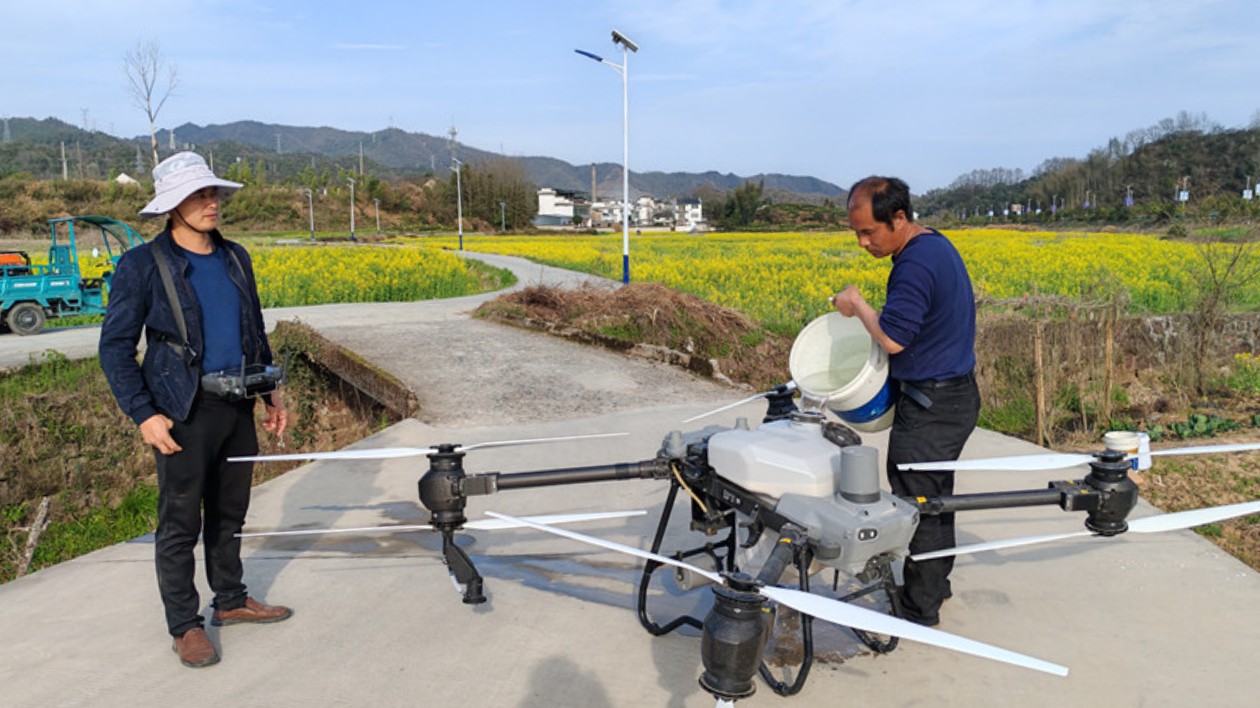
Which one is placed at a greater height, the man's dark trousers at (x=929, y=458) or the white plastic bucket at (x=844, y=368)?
the white plastic bucket at (x=844, y=368)

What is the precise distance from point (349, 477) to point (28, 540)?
2.10 meters

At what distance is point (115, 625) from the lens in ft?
10.8

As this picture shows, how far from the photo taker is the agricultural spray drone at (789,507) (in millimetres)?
1576

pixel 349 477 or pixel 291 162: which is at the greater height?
pixel 291 162

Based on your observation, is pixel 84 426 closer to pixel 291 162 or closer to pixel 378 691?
pixel 378 691

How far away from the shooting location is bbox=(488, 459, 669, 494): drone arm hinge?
2480mm

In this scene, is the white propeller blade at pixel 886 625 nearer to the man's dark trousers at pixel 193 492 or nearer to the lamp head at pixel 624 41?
the man's dark trousers at pixel 193 492

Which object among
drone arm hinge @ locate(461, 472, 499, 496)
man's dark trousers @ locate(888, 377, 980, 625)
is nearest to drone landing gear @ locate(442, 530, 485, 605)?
drone arm hinge @ locate(461, 472, 499, 496)

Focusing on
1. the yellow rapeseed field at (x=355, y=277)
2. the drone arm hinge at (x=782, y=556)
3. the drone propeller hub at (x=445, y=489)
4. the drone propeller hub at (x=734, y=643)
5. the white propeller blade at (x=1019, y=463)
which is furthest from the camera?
the yellow rapeseed field at (x=355, y=277)

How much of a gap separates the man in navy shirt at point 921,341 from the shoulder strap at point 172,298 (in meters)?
2.24

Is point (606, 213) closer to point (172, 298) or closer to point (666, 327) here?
point (666, 327)

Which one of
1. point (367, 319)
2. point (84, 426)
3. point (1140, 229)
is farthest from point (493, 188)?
point (84, 426)

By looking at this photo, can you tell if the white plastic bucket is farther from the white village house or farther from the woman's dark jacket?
the white village house

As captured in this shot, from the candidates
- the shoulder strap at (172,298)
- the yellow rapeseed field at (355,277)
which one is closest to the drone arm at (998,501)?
the shoulder strap at (172,298)
